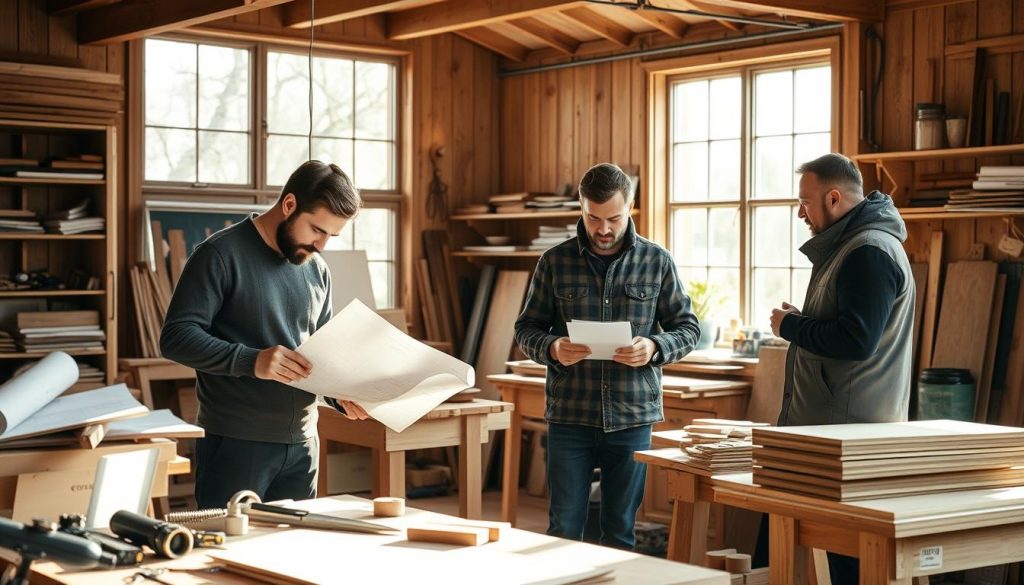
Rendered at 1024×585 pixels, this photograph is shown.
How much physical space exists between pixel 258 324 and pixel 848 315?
165 cm

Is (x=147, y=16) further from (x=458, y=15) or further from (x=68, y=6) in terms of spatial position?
(x=458, y=15)

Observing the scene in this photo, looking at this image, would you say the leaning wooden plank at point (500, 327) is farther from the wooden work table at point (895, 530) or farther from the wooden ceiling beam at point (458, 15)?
the wooden work table at point (895, 530)

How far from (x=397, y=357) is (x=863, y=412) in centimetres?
143

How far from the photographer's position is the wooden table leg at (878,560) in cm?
303

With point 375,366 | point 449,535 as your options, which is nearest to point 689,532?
point 375,366

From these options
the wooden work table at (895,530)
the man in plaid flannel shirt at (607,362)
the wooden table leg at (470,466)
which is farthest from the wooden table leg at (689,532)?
the wooden table leg at (470,466)

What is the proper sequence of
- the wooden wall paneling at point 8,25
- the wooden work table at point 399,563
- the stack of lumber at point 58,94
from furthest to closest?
1. the wooden wall paneling at point 8,25
2. the stack of lumber at point 58,94
3. the wooden work table at point 399,563

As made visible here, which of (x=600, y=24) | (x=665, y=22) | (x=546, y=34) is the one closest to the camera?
(x=665, y=22)

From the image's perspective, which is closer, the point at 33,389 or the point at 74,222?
the point at 33,389

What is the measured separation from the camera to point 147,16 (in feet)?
21.1

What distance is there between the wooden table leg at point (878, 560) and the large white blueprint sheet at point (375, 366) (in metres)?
1.04

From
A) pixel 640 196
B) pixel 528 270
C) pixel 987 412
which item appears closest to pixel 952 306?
pixel 987 412

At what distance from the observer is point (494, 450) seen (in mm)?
8172

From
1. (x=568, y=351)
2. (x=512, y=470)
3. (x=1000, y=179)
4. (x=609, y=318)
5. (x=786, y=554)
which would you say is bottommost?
(x=512, y=470)
